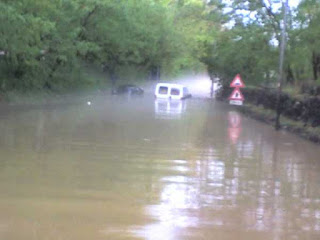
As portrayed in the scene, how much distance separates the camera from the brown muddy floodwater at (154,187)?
23.0 feet

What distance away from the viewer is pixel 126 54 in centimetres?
5441

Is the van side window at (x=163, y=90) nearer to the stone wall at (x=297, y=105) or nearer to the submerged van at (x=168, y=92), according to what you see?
the submerged van at (x=168, y=92)

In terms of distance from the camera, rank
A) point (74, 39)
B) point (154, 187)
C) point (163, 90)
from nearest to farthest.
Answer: point (154, 187)
point (74, 39)
point (163, 90)

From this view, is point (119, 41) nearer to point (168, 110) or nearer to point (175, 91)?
point (175, 91)

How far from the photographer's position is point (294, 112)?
2311cm

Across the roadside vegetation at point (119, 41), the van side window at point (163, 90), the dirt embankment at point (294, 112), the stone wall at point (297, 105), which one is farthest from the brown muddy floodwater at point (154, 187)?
the van side window at point (163, 90)

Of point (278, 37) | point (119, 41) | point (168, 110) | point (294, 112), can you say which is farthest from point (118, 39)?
point (294, 112)

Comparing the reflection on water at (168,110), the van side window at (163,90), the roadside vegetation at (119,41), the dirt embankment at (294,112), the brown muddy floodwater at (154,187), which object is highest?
the roadside vegetation at (119,41)

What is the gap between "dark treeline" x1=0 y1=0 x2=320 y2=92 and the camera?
27203mm

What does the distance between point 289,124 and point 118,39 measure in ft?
80.4

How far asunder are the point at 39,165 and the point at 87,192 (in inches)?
109

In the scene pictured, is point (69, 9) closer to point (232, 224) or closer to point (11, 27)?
point (11, 27)

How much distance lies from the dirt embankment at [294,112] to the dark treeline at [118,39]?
2.34m

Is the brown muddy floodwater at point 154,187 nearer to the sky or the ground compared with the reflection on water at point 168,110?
nearer to the ground
